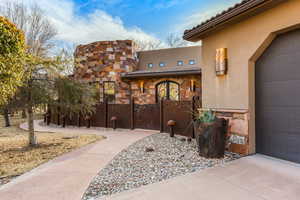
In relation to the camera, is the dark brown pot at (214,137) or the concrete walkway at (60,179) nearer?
the concrete walkway at (60,179)

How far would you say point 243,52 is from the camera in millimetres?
3904

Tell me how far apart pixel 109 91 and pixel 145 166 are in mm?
8290

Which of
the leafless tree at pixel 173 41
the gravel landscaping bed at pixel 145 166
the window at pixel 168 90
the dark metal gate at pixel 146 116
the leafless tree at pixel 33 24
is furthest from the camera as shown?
the leafless tree at pixel 173 41

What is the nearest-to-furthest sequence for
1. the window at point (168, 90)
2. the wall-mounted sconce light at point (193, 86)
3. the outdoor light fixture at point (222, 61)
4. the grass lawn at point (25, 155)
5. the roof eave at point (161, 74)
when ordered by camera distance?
the grass lawn at point (25, 155), the outdoor light fixture at point (222, 61), the roof eave at point (161, 74), the wall-mounted sconce light at point (193, 86), the window at point (168, 90)

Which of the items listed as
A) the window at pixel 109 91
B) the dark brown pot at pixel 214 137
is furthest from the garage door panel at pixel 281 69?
the window at pixel 109 91

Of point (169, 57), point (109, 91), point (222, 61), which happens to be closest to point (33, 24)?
point (109, 91)

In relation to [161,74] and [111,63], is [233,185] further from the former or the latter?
[111,63]

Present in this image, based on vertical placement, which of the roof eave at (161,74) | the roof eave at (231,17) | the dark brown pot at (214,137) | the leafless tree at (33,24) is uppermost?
the leafless tree at (33,24)

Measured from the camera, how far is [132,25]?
49.9ft

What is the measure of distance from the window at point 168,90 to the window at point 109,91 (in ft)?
9.46

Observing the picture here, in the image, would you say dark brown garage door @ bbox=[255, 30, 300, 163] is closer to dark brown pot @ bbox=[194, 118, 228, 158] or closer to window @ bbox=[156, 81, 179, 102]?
dark brown pot @ bbox=[194, 118, 228, 158]

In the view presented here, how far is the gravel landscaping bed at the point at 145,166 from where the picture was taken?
286 cm

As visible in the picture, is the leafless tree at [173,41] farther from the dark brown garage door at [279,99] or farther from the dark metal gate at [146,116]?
the dark brown garage door at [279,99]

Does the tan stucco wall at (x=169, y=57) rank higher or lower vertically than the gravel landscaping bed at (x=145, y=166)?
higher
